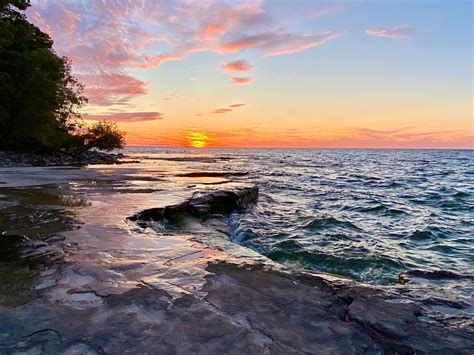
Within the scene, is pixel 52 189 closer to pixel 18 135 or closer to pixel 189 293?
pixel 189 293

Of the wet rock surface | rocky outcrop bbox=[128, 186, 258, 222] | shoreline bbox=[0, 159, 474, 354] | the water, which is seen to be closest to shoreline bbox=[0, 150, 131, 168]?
rocky outcrop bbox=[128, 186, 258, 222]

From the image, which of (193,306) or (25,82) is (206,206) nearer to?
(193,306)

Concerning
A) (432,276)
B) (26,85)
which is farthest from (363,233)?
(26,85)

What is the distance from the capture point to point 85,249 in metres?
5.59

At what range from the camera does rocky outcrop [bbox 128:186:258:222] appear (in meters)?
9.50

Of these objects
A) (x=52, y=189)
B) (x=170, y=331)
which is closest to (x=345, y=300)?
(x=170, y=331)

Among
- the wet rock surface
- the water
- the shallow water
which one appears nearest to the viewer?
the wet rock surface

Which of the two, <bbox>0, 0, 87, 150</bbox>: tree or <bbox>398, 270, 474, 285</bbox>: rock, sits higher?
<bbox>0, 0, 87, 150</bbox>: tree

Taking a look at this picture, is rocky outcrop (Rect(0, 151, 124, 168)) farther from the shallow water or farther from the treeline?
the shallow water

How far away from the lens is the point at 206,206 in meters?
11.8

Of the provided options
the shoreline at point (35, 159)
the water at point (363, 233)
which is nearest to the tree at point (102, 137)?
the shoreline at point (35, 159)

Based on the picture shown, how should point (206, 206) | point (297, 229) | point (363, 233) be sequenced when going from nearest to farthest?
point (363, 233)
point (297, 229)
point (206, 206)

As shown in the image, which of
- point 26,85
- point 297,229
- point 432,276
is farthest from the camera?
point 26,85

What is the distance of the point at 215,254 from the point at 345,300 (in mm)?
2399
